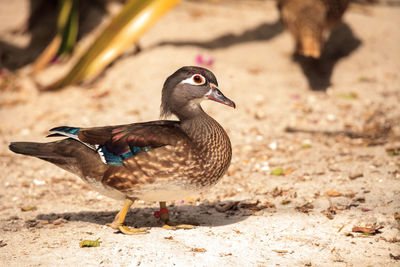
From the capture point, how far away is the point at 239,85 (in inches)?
275

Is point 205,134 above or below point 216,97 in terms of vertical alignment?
below

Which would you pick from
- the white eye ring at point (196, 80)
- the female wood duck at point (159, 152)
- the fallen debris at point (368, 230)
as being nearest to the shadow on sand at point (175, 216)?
the female wood duck at point (159, 152)

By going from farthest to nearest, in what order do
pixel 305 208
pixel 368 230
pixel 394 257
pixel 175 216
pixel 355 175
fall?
pixel 355 175, pixel 175 216, pixel 305 208, pixel 368 230, pixel 394 257

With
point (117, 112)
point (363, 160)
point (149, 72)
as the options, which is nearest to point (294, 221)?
point (363, 160)

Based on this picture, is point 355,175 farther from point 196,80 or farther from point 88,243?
point 88,243

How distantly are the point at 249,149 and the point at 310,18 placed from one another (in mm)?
2288

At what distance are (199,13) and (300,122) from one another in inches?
131

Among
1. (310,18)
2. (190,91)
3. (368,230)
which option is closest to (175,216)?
(190,91)

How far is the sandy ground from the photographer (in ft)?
11.0

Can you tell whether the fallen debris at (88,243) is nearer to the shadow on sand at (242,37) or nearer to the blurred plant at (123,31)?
the blurred plant at (123,31)

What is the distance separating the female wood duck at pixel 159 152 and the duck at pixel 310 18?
3.55 meters

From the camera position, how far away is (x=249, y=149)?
560 centimetres

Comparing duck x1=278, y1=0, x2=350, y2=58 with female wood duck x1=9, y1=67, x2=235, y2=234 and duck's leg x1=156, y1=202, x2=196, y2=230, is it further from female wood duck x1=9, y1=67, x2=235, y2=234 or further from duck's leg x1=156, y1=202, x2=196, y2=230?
duck's leg x1=156, y1=202, x2=196, y2=230

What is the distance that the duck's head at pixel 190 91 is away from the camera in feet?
11.9
